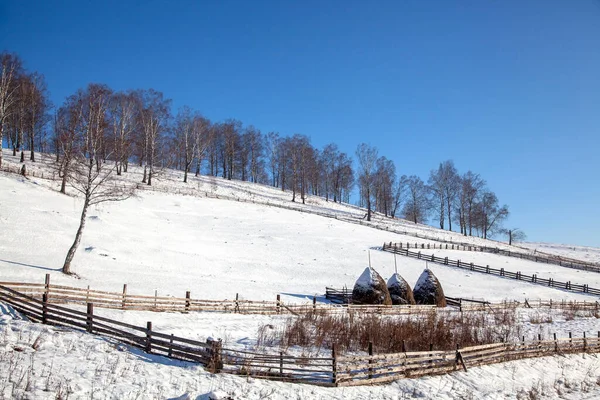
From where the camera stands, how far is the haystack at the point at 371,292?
2506 cm

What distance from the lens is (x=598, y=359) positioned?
62.3ft

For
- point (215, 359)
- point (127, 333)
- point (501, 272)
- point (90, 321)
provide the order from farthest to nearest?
1. point (501, 272)
2. point (90, 321)
3. point (127, 333)
4. point (215, 359)

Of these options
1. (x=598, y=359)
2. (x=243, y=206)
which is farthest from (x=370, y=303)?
(x=243, y=206)

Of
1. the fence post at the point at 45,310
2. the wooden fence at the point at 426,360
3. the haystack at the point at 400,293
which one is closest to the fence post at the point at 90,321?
the fence post at the point at 45,310

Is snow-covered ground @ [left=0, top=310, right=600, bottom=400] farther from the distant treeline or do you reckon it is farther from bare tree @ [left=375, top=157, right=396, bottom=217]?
bare tree @ [left=375, top=157, right=396, bottom=217]

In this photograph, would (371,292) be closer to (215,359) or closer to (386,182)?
(215,359)

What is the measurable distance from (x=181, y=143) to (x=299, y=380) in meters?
63.5

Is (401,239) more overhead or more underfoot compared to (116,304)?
more overhead

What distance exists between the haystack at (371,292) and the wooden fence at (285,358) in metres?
9.12

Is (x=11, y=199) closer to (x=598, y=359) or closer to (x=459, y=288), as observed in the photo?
(x=459, y=288)

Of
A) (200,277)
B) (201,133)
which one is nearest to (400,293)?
(200,277)

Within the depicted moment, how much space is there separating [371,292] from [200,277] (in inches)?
452

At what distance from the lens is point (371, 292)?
82.4 feet

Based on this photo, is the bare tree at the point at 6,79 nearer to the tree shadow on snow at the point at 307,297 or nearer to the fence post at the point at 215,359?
the tree shadow on snow at the point at 307,297
